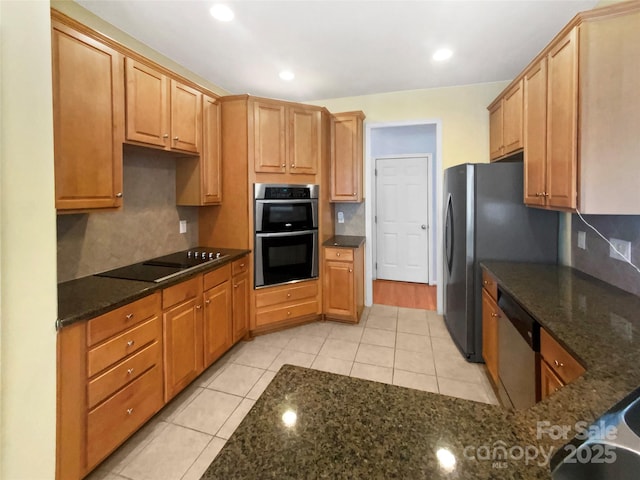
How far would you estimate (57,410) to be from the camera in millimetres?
1341

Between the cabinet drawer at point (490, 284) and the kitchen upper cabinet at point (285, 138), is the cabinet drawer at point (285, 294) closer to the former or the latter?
the kitchen upper cabinet at point (285, 138)

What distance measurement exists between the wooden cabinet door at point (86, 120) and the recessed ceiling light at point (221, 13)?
700mm

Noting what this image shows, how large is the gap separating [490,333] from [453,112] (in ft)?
8.27

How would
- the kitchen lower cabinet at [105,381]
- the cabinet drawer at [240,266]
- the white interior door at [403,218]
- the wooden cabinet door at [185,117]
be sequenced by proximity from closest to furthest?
the kitchen lower cabinet at [105,381] < the wooden cabinet door at [185,117] < the cabinet drawer at [240,266] < the white interior door at [403,218]

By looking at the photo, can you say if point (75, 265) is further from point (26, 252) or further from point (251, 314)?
point (251, 314)

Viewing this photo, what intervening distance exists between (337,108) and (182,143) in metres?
2.17

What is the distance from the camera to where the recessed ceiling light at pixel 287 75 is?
310cm

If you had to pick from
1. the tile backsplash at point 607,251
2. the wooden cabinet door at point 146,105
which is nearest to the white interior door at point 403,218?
the tile backsplash at point 607,251

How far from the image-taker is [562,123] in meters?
1.78

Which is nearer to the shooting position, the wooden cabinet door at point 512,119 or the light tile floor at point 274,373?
the light tile floor at point 274,373

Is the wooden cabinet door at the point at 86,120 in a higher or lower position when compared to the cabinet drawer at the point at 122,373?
higher

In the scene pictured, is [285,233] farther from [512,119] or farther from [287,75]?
[512,119]

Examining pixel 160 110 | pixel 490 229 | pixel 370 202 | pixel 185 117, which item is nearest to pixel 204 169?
pixel 185 117

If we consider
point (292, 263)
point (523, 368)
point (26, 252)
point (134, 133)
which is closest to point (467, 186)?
point (523, 368)
